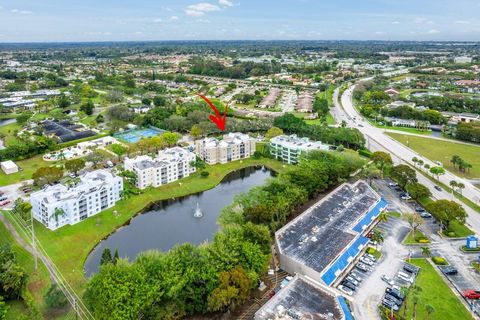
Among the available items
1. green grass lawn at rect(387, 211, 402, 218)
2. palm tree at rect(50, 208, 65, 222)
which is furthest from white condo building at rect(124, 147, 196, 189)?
green grass lawn at rect(387, 211, 402, 218)

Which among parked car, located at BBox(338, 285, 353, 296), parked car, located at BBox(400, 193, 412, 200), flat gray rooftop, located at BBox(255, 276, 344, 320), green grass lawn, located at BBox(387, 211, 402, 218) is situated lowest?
parked car, located at BBox(338, 285, 353, 296)

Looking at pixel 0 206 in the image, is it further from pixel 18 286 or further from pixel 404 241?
pixel 404 241

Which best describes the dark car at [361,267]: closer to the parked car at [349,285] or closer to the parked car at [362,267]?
the parked car at [362,267]

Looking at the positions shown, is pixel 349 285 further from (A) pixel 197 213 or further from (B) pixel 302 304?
(A) pixel 197 213

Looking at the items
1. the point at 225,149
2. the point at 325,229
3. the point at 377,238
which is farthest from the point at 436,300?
the point at 225,149

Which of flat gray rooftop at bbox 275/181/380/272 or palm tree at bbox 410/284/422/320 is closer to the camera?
palm tree at bbox 410/284/422/320

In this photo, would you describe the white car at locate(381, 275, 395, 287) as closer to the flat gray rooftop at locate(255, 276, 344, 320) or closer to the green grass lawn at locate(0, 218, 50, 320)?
the flat gray rooftop at locate(255, 276, 344, 320)

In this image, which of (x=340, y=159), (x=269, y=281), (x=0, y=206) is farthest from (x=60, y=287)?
(x=340, y=159)
